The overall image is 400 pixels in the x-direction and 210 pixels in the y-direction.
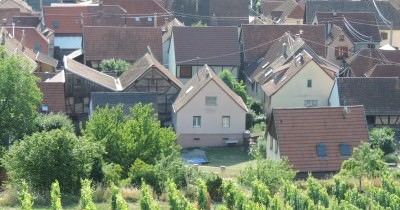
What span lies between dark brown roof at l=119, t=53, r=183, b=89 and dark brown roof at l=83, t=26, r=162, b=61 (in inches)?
241

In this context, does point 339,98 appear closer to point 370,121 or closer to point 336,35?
Result: point 370,121

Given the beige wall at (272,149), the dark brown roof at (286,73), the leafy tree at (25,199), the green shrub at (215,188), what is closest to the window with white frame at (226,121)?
the dark brown roof at (286,73)

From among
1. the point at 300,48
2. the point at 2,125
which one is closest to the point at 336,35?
the point at 300,48

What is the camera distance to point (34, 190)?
27.2 meters

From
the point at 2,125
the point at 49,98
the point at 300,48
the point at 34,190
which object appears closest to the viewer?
the point at 34,190

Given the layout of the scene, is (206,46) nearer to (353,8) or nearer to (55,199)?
(353,8)

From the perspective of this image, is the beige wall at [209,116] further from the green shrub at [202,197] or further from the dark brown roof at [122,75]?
the green shrub at [202,197]

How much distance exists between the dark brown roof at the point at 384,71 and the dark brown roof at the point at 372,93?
3.49 m

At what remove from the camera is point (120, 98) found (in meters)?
49.2

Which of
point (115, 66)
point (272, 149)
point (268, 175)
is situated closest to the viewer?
point (268, 175)

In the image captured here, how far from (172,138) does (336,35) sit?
3122cm

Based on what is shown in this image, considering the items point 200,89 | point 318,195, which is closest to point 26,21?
point 200,89

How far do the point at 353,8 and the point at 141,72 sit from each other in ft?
94.6

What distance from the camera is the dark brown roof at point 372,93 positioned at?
50938 mm
